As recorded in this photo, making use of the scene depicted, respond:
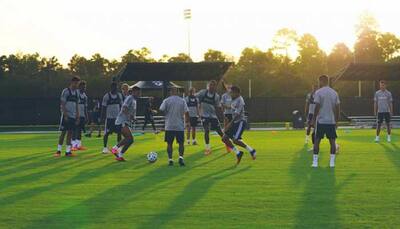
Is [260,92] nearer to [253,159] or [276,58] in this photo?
[276,58]

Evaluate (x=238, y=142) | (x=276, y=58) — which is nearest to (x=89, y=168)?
(x=238, y=142)

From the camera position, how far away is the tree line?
7344 cm

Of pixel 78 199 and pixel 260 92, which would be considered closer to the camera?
pixel 78 199

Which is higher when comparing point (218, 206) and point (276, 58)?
point (276, 58)

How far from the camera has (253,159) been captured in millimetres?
15594

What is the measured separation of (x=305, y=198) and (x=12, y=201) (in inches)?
171

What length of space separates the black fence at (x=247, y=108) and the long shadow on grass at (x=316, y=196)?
1346 inches

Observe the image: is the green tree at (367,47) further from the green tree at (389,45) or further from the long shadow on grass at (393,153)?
the long shadow on grass at (393,153)

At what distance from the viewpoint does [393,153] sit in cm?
1711

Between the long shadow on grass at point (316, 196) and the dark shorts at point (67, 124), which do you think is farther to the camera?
the dark shorts at point (67, 124)

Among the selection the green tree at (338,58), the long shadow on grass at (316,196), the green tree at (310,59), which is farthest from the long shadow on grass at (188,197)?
the green tree at (338,58)

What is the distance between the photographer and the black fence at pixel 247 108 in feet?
159

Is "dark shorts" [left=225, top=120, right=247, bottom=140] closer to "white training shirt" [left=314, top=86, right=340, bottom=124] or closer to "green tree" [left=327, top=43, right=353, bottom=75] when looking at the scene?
"white training shirt" [left=314, top=86, right=340, bottom=124]

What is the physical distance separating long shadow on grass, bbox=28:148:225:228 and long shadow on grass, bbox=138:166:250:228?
0.60m
